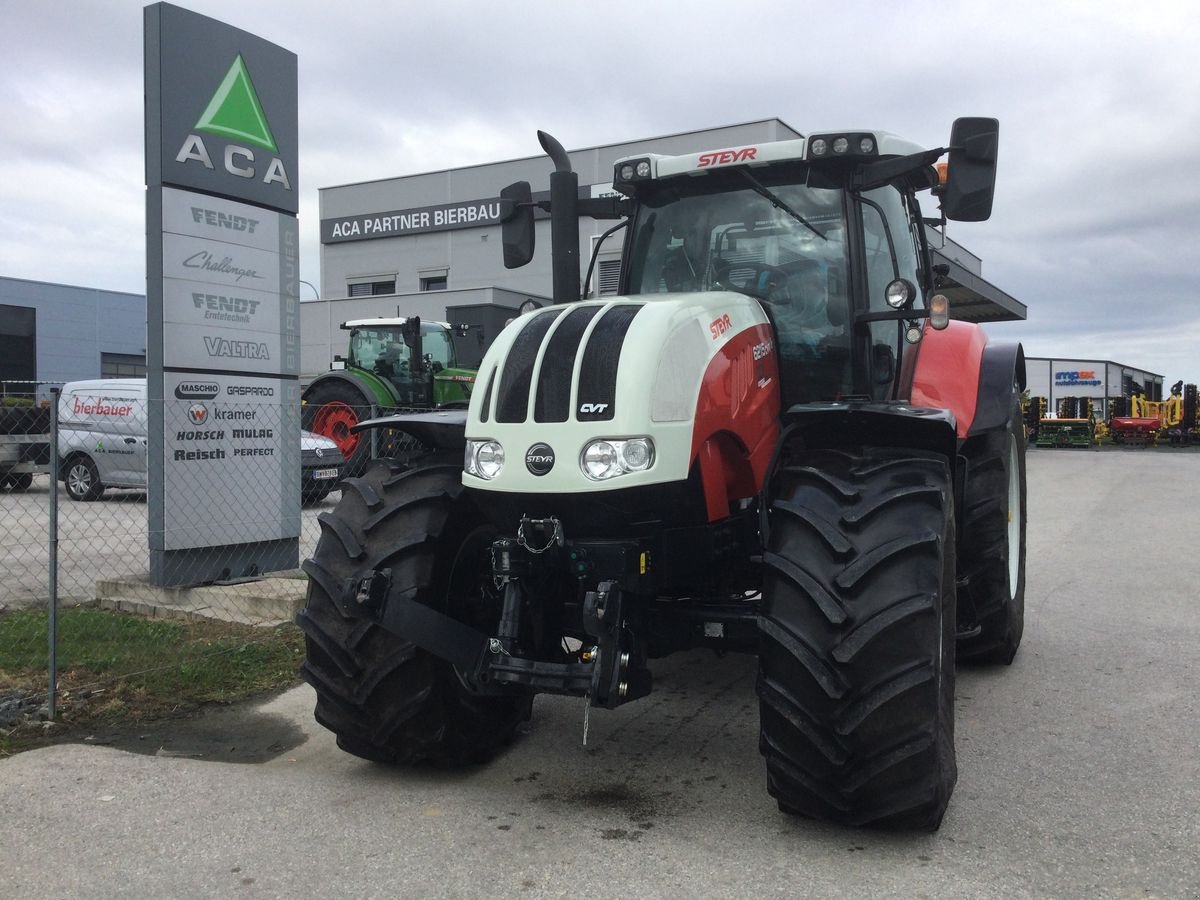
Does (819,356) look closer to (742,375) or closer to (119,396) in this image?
(742,375)

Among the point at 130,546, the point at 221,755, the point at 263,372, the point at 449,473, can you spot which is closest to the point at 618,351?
the point at 449,473

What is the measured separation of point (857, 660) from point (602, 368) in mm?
1242

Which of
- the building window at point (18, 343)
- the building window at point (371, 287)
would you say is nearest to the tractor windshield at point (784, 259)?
the building window at point (371, 287)

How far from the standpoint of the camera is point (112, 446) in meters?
14.4

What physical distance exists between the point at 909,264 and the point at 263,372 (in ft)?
15.3

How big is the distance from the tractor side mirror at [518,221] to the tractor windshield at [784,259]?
26.6 inches

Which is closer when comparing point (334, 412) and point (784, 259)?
point (784, 259)

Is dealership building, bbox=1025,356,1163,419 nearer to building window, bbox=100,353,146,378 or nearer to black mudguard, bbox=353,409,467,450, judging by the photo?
building window, bbox=100,353,146,378

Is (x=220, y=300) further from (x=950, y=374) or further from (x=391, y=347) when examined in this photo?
(x=391, y=347)

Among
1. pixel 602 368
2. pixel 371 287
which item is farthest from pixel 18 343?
pixel 602 368

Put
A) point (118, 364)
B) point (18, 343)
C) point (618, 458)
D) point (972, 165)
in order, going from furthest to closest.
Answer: point (118, 364) → point (18, 343) → point (972, 165) → point (618, 458)

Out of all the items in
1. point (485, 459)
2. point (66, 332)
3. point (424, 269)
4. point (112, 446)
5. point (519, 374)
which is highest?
point (424, 269)

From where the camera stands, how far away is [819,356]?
436 centimetres

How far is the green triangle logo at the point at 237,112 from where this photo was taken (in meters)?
7.14
